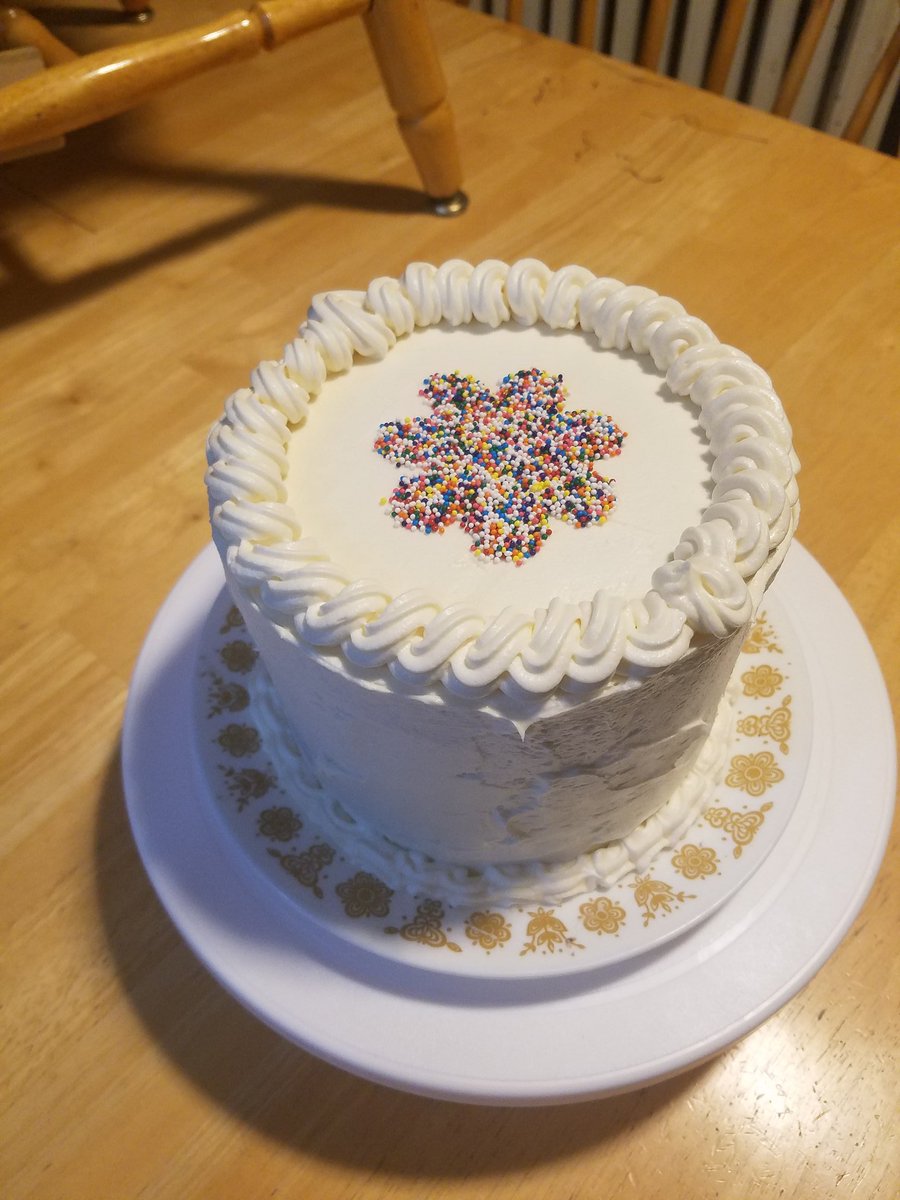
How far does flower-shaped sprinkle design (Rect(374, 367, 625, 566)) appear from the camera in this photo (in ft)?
2.75

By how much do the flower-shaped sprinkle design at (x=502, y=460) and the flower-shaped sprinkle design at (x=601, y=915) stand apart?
349 millimetres

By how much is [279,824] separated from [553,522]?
1.38 ft

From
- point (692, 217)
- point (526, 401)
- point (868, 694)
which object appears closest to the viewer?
point (526, 401)

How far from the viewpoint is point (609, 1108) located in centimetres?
97

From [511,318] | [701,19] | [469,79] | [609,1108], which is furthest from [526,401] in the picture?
[701,19]

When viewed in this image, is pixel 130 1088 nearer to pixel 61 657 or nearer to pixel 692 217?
pixel 61 657

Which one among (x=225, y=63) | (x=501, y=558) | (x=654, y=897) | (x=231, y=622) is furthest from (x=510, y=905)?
(x=225, y=63)

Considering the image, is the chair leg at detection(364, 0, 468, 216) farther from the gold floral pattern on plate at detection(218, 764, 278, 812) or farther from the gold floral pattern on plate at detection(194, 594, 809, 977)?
the gold floral pattern on plate at detection(218, 764, 278, 812)

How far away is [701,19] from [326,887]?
2167mm

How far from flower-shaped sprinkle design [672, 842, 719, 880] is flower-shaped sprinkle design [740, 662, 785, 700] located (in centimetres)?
20

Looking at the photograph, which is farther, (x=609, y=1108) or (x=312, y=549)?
(x=609, y=1108)

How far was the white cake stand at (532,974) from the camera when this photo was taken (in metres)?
0.89

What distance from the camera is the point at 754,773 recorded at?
1.03 m

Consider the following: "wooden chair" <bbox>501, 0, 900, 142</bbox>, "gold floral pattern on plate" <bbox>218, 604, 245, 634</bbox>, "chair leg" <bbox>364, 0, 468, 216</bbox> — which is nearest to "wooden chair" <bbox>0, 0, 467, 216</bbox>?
"chair leg" <bbox>364, 0, 468, 216</bbox>
